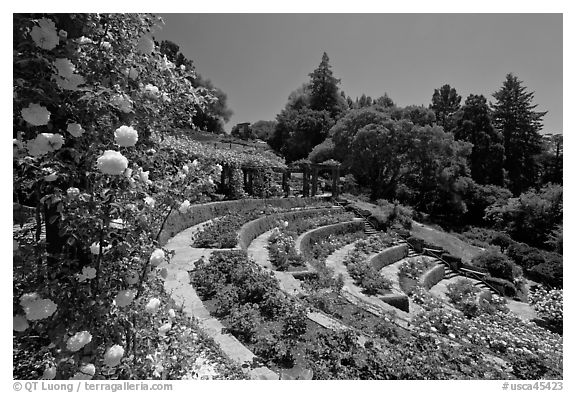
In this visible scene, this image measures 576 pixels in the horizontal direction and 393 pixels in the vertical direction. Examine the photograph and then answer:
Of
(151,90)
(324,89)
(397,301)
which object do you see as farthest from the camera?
(324,89)

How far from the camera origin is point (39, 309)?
195 centimetres

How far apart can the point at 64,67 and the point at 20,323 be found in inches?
65.4

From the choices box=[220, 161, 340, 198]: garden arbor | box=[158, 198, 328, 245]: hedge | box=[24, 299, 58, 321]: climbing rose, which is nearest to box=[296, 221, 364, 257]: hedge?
box=[158, 198, 328, 245]: hedge

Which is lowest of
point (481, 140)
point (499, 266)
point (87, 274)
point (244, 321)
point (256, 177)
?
point (499, 266)

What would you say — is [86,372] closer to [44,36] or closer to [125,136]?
[125,136]

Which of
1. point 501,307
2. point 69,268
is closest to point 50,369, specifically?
point 69,268

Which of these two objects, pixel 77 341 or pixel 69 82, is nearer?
pixel 77 341

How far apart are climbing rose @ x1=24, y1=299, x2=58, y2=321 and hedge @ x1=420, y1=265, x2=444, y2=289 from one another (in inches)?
477

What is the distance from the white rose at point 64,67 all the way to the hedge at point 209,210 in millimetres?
5229

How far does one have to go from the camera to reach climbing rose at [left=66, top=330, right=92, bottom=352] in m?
1.96

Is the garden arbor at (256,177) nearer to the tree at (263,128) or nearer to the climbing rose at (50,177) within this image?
the climbing rose at (50,177)

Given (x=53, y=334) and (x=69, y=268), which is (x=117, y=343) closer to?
(x=53, y=334)

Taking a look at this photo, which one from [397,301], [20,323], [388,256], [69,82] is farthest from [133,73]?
[388,256]

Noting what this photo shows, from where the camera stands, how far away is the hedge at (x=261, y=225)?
10120 mm
